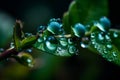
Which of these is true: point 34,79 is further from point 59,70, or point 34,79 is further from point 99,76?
point 99,76

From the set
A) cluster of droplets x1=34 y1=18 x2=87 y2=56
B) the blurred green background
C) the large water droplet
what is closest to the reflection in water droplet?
cluster of droplets x1=34 y1=18 x2=87 y2=56

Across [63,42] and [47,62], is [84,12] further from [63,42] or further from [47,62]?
[47,62]

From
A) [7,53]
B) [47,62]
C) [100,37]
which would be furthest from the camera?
[47,62]

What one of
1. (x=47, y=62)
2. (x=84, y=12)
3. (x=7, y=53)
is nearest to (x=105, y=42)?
(x=84, y=12)

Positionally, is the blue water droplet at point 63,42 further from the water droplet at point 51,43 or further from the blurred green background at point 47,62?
the blurred green background at point 47,62

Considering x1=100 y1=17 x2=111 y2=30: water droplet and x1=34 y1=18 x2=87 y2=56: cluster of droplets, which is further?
x1=100 y1=17 x2=111 y2=30: water droplet

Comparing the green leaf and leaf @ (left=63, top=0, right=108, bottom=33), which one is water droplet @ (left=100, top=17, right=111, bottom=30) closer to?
leaf @ (left=63, top=0, right=108, bottom=33)

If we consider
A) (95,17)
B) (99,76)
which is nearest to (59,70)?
(99,76)

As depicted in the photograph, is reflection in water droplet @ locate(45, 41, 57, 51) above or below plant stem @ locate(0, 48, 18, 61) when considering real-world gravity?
above
